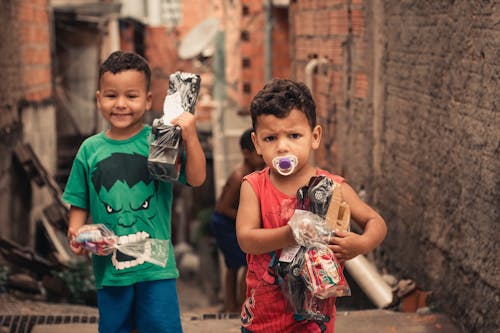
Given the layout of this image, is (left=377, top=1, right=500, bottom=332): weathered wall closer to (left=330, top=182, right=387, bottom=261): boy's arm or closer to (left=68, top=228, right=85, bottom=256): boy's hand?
(left=330, top=182, right=387, bottom=261): boy's arm

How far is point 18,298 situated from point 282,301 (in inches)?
135

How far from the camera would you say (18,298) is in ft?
18.6

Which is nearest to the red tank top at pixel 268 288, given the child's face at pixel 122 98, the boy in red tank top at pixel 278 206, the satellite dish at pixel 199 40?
the boy in red tank top at pixel 278 206

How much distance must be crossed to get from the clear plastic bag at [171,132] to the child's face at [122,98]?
0.15 m

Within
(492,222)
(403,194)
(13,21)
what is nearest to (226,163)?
(13,21)

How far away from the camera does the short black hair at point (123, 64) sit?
327cm

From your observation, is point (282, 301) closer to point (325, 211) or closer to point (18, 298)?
point (325, 211)

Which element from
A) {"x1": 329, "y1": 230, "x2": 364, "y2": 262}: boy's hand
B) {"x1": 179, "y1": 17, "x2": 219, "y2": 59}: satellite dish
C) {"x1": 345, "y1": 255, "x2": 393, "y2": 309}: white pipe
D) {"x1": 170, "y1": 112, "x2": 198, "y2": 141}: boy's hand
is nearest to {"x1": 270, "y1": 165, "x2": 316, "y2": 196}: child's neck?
{"x1": 329, "y1": 230, "x2": 364, "y2": 262}: boy's hand

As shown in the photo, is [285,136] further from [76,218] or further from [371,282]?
[371,282]

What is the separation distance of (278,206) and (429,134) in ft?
7.03

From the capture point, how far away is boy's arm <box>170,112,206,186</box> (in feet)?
10.2

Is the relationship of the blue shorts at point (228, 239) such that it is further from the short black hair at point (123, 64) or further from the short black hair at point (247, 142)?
the short black hair at point (123, 64)

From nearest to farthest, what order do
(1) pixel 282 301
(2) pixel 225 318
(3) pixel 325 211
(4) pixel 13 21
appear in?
1. (3) pixel 325 211
2. (1) pixel 282 301
3. (2) pixel 225 318
4. (4) pixel 13 21

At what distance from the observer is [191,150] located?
3.18 m
